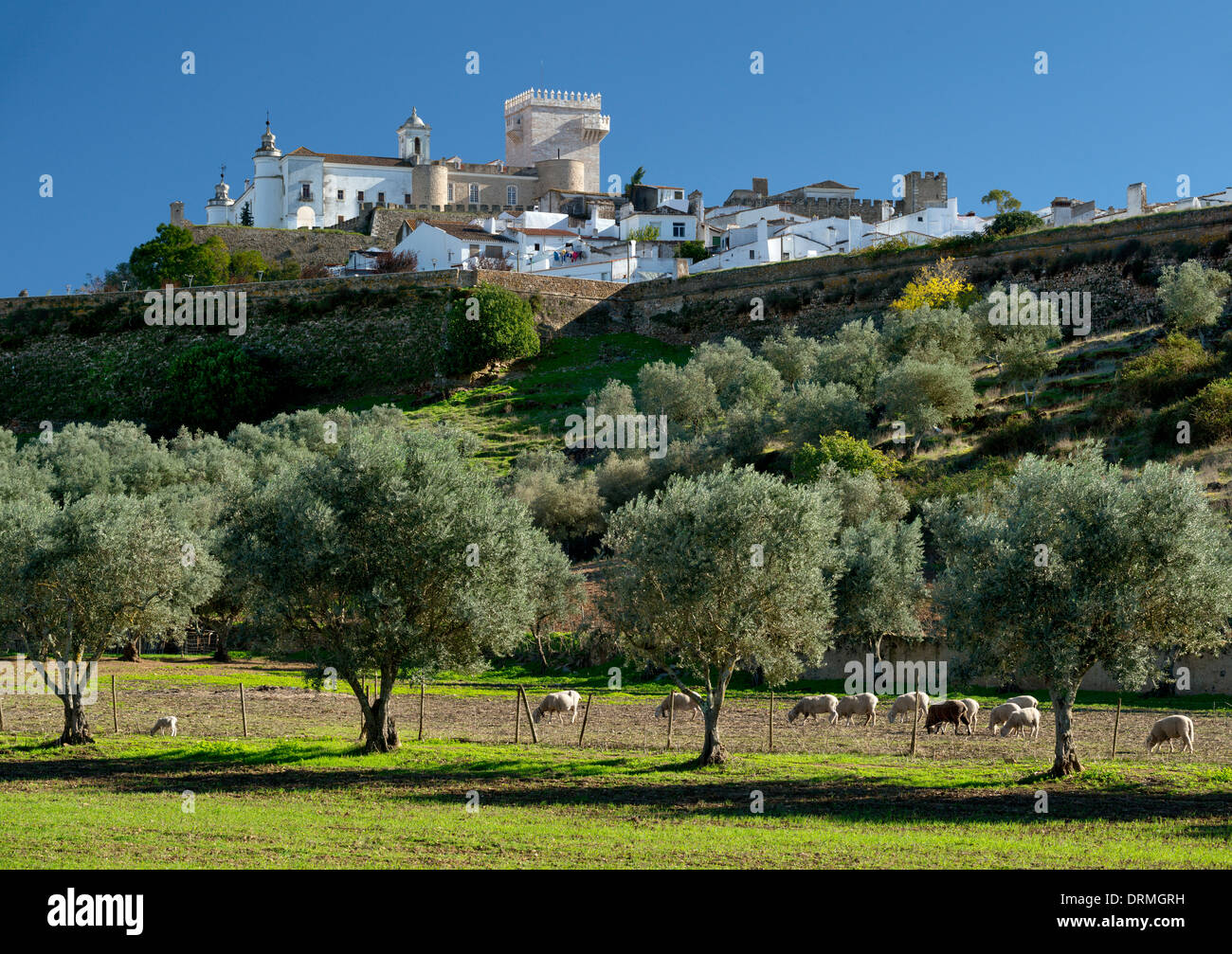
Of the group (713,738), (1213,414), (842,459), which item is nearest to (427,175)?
(842,459)

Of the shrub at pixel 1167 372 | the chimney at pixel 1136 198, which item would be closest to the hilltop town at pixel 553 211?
the chimney at pixel 1136 198

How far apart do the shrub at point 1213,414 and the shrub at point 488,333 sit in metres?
41.2

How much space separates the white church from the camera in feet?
344

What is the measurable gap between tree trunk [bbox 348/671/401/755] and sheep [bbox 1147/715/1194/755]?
45.6 ft

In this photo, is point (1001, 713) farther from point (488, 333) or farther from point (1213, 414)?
point (488, 333)

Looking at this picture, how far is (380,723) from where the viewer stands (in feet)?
78.3

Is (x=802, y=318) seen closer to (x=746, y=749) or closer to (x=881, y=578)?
(x=881, y=578)

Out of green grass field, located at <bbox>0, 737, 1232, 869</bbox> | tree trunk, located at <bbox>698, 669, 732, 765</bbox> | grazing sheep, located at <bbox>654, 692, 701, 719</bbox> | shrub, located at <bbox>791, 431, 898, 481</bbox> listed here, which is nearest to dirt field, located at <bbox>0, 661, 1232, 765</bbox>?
grazing sheep, located at <bbox>654, 692, 701, 719</bbox>

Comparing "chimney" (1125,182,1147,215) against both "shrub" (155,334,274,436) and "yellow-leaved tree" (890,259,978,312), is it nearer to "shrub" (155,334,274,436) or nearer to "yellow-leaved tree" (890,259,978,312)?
"yellow-leaved tree" (890,259,978,312)

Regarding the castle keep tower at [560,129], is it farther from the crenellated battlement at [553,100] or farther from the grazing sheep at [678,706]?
the grazing sheep at [678,706]

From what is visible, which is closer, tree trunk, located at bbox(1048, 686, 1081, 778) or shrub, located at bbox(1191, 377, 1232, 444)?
tree trunk, located at bbox(1048, 686, 1081, 778)

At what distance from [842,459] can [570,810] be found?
30.8m

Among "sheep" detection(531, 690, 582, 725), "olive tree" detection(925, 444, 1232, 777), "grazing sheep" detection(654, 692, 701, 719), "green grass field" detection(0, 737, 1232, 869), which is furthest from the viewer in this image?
"sheep" detection(531, 690, 582, 725)

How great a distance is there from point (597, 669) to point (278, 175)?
7701 cm
